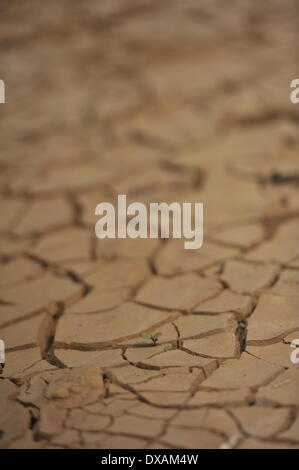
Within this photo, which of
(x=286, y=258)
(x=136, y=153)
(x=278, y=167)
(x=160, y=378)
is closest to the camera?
(x=160, y=378)

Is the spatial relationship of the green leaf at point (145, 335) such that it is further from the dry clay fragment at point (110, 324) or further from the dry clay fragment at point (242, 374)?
the dry clay fragment at point (242, 374)

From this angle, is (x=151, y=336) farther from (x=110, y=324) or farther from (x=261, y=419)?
(x=261, y=419)

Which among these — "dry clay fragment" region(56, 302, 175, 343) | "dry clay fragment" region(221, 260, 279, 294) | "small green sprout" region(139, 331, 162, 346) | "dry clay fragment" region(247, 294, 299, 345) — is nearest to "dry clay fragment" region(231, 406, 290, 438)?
"dry clay fragment" region(247, 294, 299, 345)

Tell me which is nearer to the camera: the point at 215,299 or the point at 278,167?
the point at 215,299

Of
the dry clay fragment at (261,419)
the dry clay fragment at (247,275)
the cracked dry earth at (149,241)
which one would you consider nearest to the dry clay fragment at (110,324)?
the cracked dry earth at (149,241)

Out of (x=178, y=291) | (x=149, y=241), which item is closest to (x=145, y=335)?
(x=178, y=291)

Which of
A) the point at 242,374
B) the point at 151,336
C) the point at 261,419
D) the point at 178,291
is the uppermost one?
the point at 178,291
